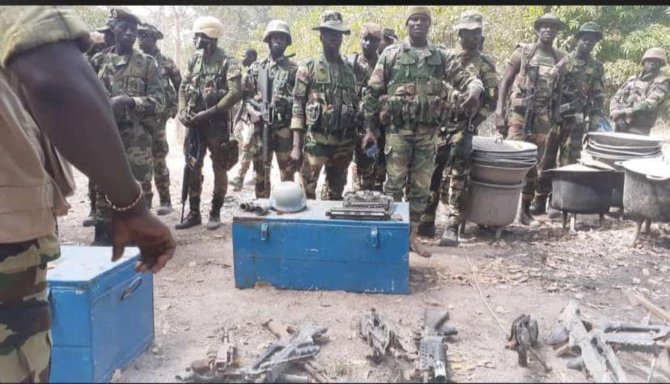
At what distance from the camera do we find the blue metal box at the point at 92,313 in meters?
1.96

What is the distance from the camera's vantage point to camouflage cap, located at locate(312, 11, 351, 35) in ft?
13.6

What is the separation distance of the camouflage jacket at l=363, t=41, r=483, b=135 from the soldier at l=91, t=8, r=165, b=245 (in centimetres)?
161

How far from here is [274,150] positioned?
5.04 meters

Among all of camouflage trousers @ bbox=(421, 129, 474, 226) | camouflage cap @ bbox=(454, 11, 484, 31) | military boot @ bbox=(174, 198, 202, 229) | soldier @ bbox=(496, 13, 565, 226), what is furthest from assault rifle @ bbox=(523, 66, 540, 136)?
military boot @ bbox=(174, 198, 202, 229)

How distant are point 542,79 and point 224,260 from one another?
10.9ft

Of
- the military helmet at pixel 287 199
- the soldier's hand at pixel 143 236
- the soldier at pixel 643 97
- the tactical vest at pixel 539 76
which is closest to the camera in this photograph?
the soldier's hand at pixel 143 236

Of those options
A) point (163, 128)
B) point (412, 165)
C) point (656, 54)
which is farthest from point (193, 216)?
point (656, 54)

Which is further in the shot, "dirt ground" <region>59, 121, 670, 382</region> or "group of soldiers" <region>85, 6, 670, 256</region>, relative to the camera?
"group of soldiers" <region>85, 6, 670, 256</region>

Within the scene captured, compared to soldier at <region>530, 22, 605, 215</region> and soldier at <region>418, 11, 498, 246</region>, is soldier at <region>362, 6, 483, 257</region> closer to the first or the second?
soldier at <region>418, 11, 498, 246</region>

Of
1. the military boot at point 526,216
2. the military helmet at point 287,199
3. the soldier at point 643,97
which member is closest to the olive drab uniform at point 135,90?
the military helmet at point 287,199

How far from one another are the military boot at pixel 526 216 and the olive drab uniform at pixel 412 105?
1.56 meters

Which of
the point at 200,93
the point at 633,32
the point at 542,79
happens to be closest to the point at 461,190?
the point at 542,79

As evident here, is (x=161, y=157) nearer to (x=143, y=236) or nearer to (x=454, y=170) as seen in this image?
(x=454, y=170)

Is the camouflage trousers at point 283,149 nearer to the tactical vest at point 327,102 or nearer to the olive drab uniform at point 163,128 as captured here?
the tactical vest at point 327,102
